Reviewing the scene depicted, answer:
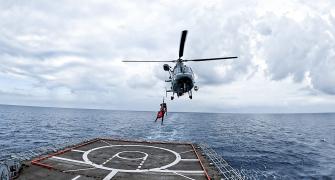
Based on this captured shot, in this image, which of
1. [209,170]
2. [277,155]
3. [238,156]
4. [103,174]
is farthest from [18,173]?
[277,155]

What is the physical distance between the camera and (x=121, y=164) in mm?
32969

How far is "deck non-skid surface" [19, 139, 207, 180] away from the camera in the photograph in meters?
28.1

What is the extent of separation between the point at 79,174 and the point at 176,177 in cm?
1007

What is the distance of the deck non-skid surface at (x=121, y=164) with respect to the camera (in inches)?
1105

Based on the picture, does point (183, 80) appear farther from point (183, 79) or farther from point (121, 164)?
point (121, 164)

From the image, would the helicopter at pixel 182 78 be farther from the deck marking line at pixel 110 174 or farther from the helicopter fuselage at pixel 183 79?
the deck marking line at pixel 110 174

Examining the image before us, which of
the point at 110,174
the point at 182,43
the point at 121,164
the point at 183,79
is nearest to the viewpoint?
the point at 182,43

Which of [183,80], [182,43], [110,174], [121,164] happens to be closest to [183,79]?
[183,80]

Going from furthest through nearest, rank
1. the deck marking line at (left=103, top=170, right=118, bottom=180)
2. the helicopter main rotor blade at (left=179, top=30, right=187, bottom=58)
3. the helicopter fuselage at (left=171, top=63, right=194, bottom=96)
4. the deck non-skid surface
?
1. the helicopter fuselage at (left=171, top=63, right=194, bottom=96)
2. the deck non-skid surface
3. the deck marking line at (left=103, top=170, right=118, bottom=180)
4. the helicopter main rotor blade at (left=179, top=30, right=187, bottom=58)

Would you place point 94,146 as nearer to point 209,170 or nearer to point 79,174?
point 79,174

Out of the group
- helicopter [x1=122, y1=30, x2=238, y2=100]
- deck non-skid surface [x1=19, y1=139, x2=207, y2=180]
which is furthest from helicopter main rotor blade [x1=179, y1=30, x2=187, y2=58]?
deck non-skid surface [x1=19, y1=139, x2=207, y2=180]

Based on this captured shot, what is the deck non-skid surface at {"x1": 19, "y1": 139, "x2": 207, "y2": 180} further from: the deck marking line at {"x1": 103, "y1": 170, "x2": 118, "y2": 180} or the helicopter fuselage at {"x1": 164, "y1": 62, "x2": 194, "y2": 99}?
the helicopter fuselage at {"x1": 164, "y1": 62, "x2": 194, "y2": 99}

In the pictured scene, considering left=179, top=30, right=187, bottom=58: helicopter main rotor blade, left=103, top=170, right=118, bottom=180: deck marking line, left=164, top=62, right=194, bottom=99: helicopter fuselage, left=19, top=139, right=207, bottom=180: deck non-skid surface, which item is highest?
left=179, top=30, right=187, bottom=58: helicopter main rotor blade

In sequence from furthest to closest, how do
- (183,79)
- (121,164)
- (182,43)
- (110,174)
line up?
(121,164) < (183,79) < (110,174) < (182,43)
